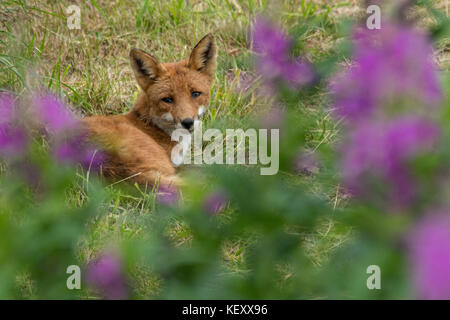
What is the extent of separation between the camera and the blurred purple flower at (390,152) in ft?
2.92

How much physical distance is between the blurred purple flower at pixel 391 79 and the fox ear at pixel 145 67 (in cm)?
381

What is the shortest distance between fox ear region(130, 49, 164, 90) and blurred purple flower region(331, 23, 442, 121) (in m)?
3.81

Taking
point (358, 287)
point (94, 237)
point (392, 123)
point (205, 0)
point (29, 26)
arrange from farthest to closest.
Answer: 1. point (205, 0)
2. point (29, 26)
3. point (94, 237)
4. point (358, 287)
5. point (392, 123)

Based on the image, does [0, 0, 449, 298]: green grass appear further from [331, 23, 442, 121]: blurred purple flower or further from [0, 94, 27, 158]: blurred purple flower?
[331, 23, 442, 121]: blurred purple flower

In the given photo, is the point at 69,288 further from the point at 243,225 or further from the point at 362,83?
the point at 362,83

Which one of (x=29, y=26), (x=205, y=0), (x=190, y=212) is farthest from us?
(x=205, y=0)

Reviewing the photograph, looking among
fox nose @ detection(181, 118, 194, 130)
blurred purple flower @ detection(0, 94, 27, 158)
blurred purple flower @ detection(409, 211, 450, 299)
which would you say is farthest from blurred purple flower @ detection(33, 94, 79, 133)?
fox nose @ detection(181, 118, 194, 130)

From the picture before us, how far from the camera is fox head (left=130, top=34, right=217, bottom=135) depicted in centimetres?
475

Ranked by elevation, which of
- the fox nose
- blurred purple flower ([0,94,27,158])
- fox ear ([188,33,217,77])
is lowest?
blurred purple flower ([0,94,27,158])

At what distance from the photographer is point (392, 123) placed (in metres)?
0.90

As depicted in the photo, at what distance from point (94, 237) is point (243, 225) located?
1866 millimetres

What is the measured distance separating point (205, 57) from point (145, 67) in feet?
1.47

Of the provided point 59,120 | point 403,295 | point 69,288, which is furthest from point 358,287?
point 59,120

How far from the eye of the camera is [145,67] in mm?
4809
